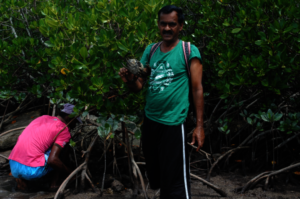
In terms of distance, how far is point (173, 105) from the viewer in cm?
204

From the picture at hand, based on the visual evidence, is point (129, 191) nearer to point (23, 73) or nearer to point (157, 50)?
point (157, 50)

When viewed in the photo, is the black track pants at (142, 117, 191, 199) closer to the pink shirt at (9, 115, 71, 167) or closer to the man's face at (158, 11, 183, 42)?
the man's face at (158, 11, 183, 42)

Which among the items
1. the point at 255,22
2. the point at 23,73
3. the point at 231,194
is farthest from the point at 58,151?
the point at 255,22

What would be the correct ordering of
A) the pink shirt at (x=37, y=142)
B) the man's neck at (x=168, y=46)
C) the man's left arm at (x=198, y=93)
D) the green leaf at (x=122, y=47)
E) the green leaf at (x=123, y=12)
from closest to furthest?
the man's left arm at (x=198, y=93) → the man's neck at (x=168, y=46) → the green leaf at (x=122, y=47) → the green leaf at (x=123, y=12) → the pink shirt at (x=37, y=142)

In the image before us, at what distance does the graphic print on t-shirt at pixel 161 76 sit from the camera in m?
2.06

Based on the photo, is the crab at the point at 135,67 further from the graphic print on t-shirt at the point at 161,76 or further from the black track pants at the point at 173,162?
the black track pants at the point at 173,162

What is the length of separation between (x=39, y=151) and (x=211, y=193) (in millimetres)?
2049

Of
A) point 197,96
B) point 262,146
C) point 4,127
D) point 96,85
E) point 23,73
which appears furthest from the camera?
point 4,127

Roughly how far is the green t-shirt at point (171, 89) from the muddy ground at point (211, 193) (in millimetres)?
1524

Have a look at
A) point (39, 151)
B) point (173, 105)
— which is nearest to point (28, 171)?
point (39, 151)

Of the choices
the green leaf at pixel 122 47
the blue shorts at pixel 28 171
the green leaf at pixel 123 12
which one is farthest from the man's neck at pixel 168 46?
the blue shorts at pixel 28 171

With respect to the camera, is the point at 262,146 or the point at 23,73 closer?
the point at 262,146

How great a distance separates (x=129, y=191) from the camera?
344 cm

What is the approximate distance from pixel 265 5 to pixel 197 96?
1473 mm
